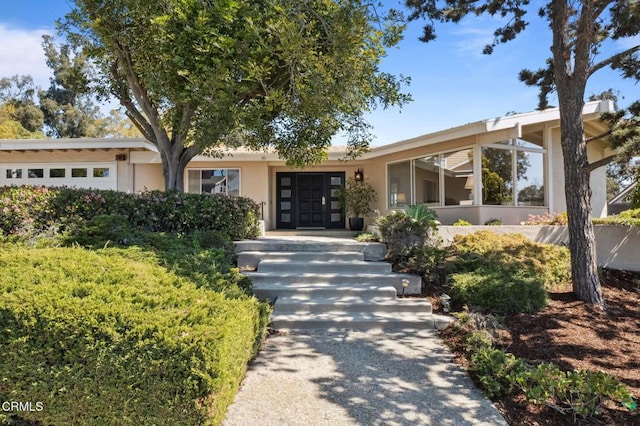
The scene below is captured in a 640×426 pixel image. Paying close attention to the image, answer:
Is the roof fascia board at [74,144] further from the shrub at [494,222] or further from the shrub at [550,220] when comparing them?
the shrub at [550,220]

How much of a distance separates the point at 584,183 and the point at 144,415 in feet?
19.1

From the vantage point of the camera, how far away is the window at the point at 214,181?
1338 cm

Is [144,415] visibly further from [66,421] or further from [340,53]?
[340,53]

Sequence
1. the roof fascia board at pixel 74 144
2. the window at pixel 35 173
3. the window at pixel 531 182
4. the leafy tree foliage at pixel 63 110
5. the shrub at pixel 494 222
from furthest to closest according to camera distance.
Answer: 1. the leafy tree foliage at pixel 63 110
2. the window at pixel 35 173
3. the roof fascia board at pixel 74 144
4. the window at pixel 531 182
5. the shrub at pixel 494 222

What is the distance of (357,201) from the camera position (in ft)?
42.3

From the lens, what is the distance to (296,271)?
6.37 meters

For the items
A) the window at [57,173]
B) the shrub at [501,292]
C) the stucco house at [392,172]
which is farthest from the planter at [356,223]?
the window at [57,173]

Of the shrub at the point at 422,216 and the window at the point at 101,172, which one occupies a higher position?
the window at the point at 101,172

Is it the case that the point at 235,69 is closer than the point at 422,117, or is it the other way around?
the point at 235,69

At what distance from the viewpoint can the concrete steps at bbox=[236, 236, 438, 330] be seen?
4961mm

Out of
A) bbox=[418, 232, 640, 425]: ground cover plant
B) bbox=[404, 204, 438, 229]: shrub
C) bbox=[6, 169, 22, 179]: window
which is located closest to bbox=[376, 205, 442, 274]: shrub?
bbox=[404, 204, 438, 229]: shrub

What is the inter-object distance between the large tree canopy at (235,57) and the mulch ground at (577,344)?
4.04 m

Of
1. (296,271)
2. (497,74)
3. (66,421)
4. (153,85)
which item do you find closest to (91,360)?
(66,421)

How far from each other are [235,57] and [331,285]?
3.55 m
